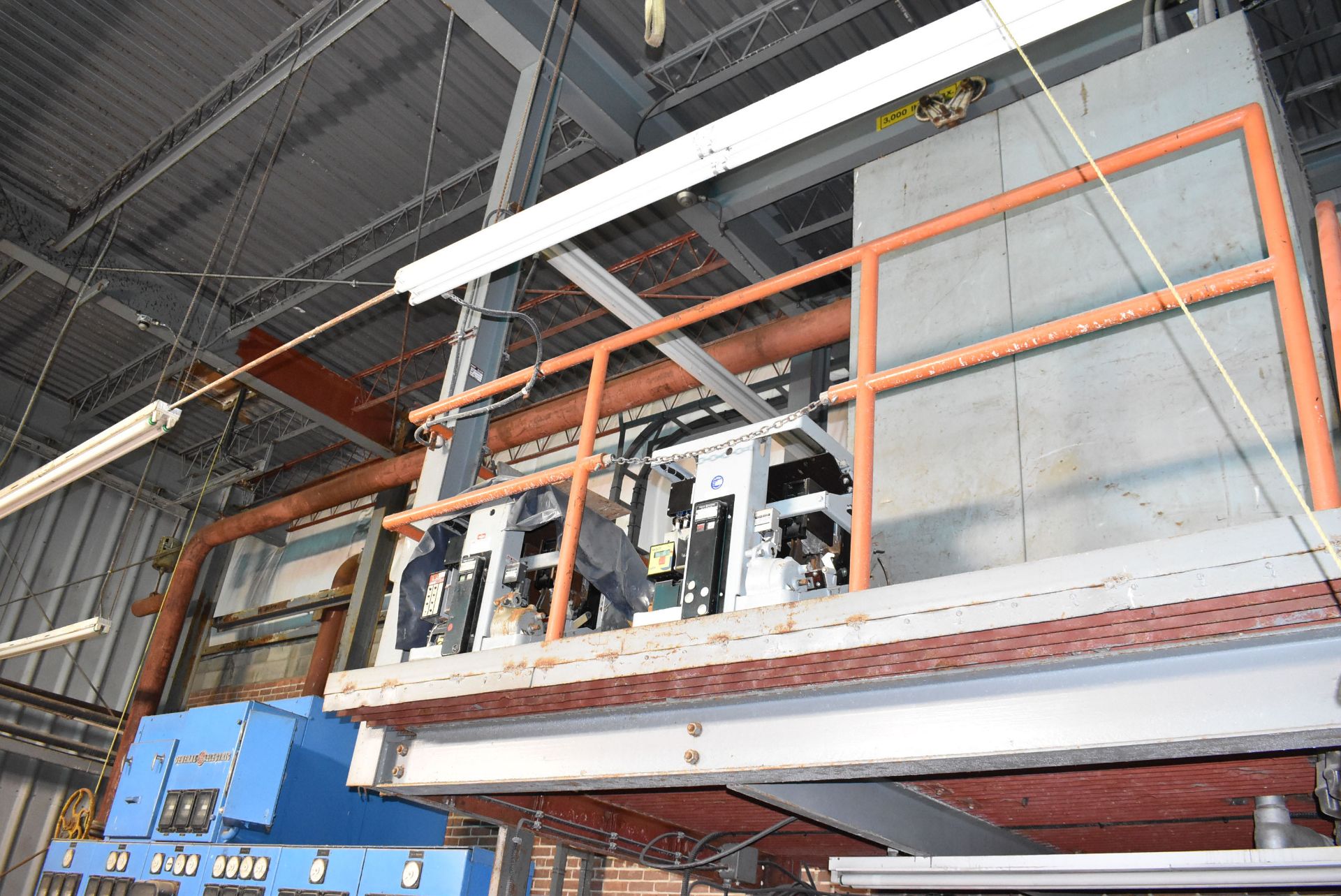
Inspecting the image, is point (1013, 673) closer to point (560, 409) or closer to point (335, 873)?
point (335, 873)

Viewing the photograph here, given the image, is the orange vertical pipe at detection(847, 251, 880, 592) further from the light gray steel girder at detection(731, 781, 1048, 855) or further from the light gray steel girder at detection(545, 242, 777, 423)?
the light gray steel girder at detection(545, 242, 777, 423)

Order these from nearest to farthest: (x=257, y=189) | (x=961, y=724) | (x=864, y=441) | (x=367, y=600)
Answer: (x=961, y=724)
(x=864, y=441)
(x=257, y=189)
(x=367, y=600)

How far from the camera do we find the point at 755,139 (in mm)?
3848

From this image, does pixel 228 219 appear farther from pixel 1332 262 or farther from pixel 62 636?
pixel 1332 262

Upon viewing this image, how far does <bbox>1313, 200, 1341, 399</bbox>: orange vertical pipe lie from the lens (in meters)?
2.77

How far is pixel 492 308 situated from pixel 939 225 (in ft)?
13.7

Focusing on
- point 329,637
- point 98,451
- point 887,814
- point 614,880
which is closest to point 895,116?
point 887,814

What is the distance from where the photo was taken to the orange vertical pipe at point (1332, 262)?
277cm

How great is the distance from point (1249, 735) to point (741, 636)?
1583mm

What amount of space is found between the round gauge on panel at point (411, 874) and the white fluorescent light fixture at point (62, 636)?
361 cm

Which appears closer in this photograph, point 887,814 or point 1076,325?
point 1076,325

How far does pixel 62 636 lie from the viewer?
948 cm

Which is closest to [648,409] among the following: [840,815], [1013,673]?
[840,815]

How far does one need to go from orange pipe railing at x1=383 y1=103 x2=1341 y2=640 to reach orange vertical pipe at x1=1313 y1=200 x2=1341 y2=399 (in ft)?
0.04
